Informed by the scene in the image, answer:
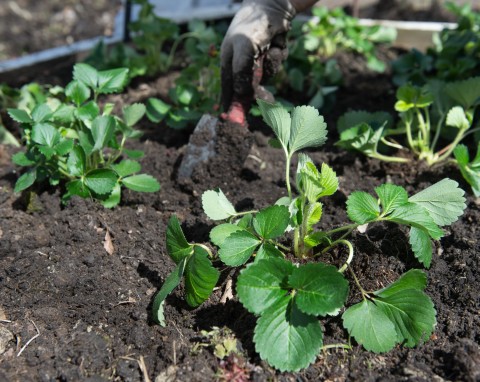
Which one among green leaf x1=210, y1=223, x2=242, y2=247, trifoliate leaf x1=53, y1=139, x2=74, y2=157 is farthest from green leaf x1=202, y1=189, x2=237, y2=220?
trifoliate leaf x1=53, y1=139, x2=74, y2=157

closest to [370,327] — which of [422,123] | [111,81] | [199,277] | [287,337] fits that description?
[287,337]

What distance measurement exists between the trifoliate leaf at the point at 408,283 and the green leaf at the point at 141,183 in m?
0.86

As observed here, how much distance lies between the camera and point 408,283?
153cm

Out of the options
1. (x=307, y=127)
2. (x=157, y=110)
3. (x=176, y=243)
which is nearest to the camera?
(x=176, y=243)

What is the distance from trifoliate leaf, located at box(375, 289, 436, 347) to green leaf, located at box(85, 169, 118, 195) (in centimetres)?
97

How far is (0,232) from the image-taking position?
1958mm

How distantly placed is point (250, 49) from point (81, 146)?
0.69 m

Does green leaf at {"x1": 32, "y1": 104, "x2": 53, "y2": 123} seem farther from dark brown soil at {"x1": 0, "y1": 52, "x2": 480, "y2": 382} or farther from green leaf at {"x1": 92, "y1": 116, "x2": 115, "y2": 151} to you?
dark brown soil at {"x1": 0, "y1": 52, "x2": 480, "y2": 382}

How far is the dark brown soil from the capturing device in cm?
150

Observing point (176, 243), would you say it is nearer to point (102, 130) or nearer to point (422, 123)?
point (102, 130)

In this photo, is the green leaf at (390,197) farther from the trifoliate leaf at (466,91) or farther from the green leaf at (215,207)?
the trifoliate leaf at (466,91)

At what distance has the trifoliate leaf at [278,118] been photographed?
1719 mm

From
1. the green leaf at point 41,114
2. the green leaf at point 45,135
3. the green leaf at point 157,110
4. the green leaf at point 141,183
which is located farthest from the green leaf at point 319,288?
the green leaf at point 157,110

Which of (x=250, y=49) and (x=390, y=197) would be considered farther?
(x=250, y=49)
